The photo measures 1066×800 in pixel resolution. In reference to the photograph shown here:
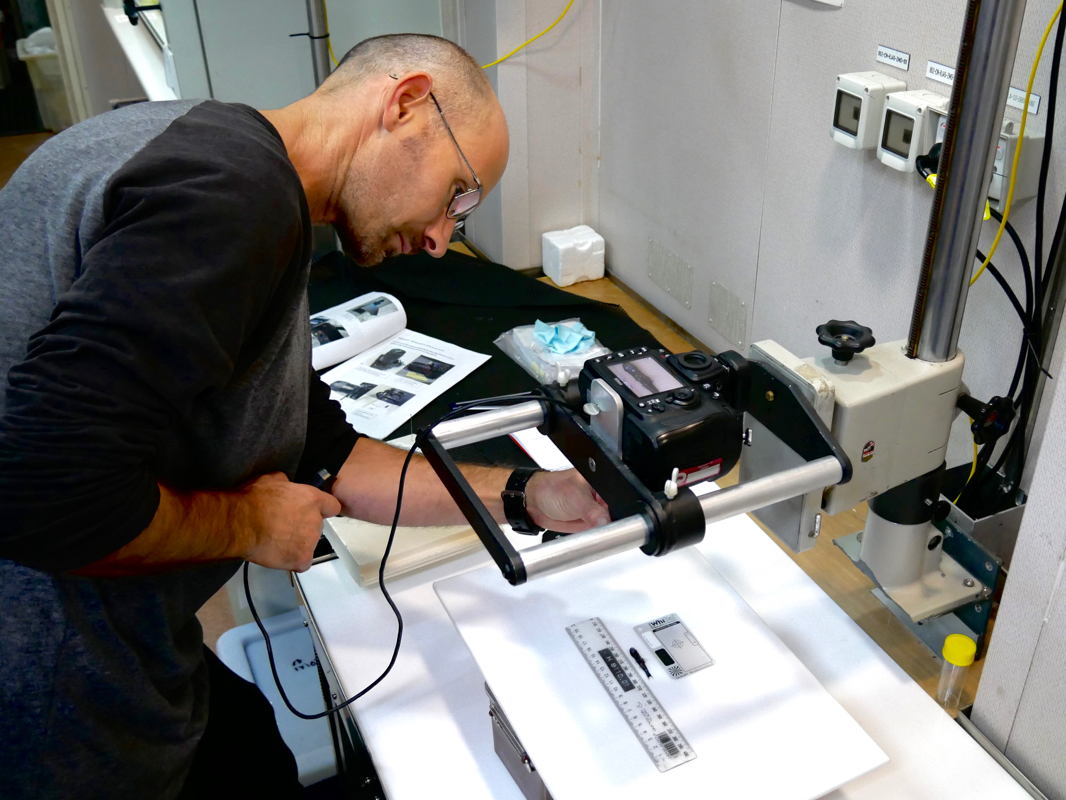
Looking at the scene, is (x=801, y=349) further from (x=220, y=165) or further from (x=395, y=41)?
(x=220, y=165)

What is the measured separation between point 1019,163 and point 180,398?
1212 mm

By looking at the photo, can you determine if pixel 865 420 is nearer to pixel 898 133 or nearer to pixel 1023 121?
pixel 1023 121

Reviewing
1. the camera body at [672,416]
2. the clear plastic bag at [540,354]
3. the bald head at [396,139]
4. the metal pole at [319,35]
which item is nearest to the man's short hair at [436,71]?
the bald head at [396,139]

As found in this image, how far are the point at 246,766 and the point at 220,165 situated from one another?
807mm

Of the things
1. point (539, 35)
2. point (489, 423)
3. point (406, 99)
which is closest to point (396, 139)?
point (406, 99)

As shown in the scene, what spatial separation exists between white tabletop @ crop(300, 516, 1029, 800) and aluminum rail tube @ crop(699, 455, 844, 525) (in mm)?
273

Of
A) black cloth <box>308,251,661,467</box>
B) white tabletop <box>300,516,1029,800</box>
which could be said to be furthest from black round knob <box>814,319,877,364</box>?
black cloth <box>308,251,661,467</box>

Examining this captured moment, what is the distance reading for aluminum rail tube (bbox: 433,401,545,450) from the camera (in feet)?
2.86

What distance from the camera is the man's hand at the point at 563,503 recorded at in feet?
3.51

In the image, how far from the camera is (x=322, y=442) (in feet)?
4.06

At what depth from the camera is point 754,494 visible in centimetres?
75

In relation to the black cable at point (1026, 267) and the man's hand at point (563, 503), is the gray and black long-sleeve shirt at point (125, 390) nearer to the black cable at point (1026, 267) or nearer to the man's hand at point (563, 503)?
the man's hand at point (563, 503)

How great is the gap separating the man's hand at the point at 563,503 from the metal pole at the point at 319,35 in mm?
1691

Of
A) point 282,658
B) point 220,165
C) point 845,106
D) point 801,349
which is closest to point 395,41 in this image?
point 220,165
